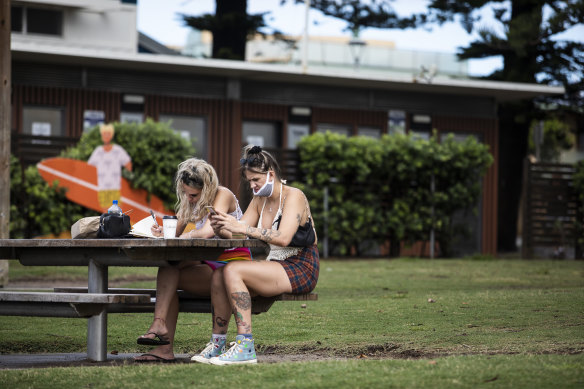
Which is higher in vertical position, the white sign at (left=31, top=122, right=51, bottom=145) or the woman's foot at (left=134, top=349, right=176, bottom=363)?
the white sign at (left=31, top=122, right=51, bottom=145)

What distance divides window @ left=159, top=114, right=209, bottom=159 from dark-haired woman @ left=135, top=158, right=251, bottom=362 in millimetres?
13556

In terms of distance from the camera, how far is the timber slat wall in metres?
19.6

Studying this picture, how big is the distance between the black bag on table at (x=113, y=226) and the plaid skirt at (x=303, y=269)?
1087 millimetres

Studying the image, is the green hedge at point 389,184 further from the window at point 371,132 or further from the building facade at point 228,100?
the window at point 371,132

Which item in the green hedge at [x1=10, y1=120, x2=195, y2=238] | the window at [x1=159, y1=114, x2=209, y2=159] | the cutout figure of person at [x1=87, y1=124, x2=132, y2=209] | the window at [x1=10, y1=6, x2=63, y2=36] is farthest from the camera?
the window at [x1=10, y1=6, x2=63, y2=36]

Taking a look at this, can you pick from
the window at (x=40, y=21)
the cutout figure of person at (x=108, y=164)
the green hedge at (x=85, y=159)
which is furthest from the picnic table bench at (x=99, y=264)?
the window at (x=40, y=21)

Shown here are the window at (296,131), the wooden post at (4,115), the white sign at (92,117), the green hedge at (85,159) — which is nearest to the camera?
the wooden post at (4,115)

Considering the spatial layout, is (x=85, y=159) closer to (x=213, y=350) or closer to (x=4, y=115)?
(x=4, y=115)

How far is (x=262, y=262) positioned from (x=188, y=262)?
62 centimetres

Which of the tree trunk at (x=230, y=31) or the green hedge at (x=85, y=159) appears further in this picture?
the tree trunk at (x=230, y=31)

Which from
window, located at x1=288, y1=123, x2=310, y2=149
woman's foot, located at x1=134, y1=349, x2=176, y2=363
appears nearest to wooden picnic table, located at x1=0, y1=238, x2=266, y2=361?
woman's foot, located at x1=134, y1=349, x2=176, y2=363

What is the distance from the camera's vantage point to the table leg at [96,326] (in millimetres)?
6328

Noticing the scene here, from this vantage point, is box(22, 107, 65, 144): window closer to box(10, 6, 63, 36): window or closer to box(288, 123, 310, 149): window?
box(10, 6, 63, 36): window

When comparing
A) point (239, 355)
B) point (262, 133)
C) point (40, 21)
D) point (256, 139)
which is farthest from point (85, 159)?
point (239, 355)
